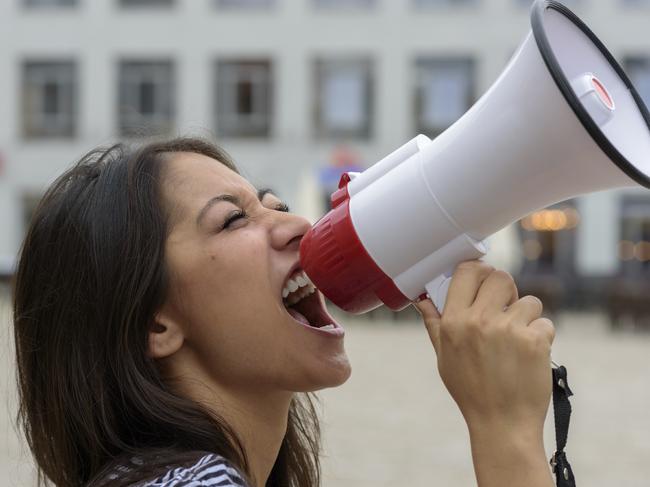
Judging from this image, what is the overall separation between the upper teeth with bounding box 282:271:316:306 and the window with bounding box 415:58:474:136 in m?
25.7

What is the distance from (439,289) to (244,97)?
88.7 ft

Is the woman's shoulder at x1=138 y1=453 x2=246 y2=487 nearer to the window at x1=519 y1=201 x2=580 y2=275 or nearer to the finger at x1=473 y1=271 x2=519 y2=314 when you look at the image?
the finger at x1=473 y1=271 x2=519 y2=314

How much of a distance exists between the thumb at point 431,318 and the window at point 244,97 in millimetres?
26648

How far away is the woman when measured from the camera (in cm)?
172

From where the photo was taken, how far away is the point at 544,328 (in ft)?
5.05

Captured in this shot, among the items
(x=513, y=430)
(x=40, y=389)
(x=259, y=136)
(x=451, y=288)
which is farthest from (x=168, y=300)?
(x=259, y=136)

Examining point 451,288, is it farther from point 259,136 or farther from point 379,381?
point 259,136

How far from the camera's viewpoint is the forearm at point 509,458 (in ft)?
4.95

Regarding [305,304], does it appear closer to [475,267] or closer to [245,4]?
[475,267]

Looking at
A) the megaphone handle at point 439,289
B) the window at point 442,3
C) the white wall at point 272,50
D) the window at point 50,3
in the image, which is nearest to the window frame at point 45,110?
the white wall at point 272,50

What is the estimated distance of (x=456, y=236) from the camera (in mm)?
A: 1689

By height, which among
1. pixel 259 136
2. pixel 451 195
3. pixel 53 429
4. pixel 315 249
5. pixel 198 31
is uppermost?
pixel 451 195

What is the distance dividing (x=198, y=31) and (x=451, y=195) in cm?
2747

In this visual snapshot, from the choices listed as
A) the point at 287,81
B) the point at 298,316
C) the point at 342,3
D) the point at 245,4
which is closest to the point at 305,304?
the point at 298,316
